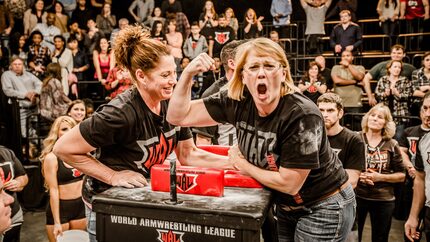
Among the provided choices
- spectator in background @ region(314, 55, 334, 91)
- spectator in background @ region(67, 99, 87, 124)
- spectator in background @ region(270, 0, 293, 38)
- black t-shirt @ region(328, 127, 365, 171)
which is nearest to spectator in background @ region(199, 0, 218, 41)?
spectator in background @ region(270, 0, 293, 38)

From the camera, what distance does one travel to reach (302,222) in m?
2.07

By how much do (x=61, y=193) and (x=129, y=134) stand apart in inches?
84.1

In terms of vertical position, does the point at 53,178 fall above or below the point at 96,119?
below

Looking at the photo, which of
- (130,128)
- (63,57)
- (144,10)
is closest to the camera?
(130,128)

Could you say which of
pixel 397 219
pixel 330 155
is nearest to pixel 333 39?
pixel 397 219

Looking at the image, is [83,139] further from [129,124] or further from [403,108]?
[403,108]

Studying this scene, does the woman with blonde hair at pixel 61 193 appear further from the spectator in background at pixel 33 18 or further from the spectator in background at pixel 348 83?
the spectator in background at pixel 33 18

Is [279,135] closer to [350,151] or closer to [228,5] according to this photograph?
[350,151]

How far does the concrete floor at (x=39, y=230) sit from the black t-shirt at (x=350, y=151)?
1.72 m

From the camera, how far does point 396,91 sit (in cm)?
596

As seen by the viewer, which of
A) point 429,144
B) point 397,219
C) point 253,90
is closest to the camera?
point 253,90

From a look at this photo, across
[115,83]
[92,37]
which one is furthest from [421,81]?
[92,37]

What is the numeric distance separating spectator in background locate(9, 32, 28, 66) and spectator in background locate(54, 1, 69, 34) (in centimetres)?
74

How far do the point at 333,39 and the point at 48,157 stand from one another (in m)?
5.87
